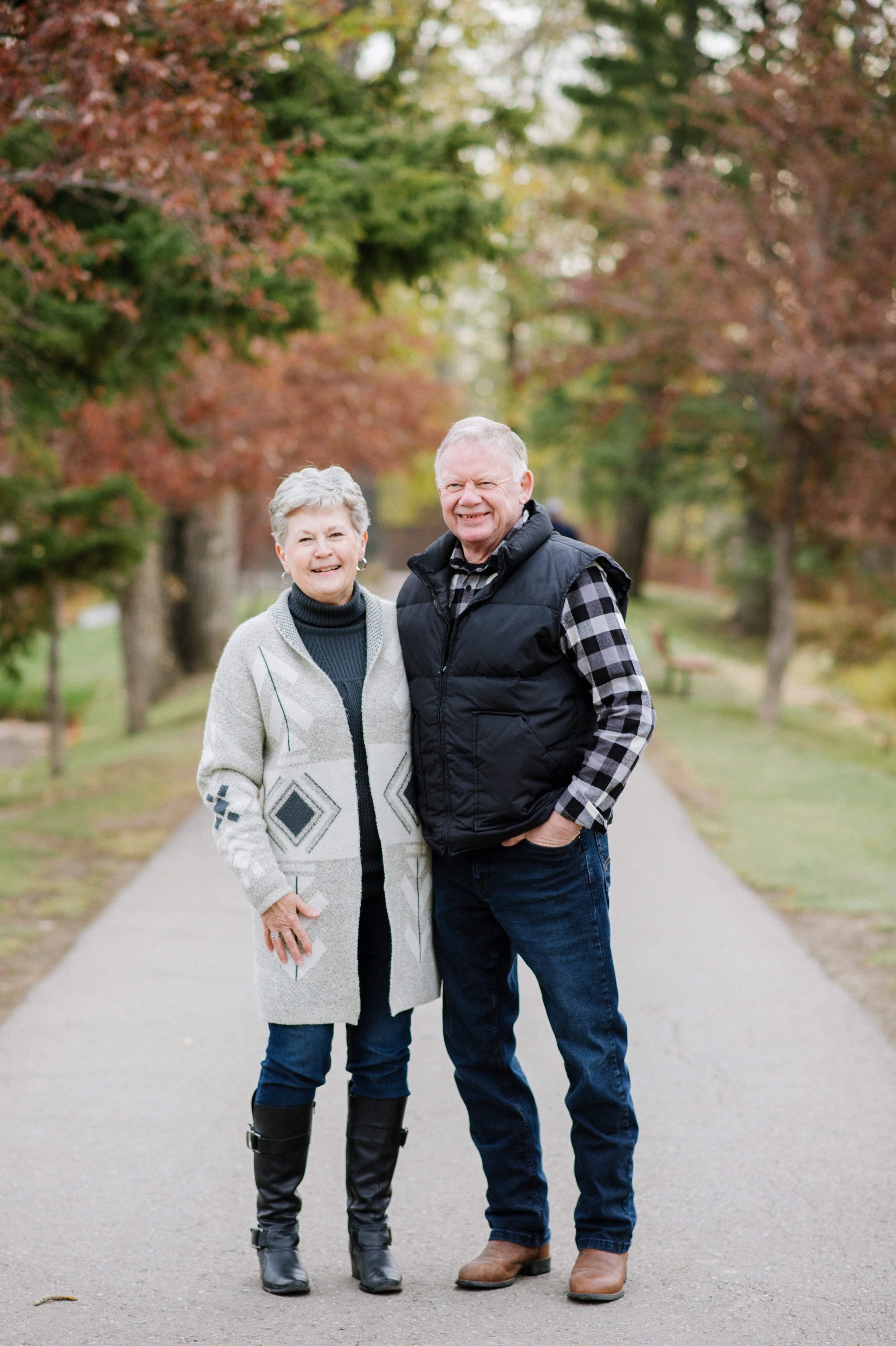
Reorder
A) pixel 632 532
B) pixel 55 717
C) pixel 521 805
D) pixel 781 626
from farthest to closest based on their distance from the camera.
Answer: pixel 632 532, pixel 781 626, pixel 55 717, pixel 521 805

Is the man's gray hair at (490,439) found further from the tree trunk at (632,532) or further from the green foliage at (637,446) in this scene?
the tree trunk at (632,532)

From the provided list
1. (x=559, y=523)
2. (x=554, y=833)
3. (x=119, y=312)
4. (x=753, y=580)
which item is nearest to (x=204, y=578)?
(x=559, y=523)

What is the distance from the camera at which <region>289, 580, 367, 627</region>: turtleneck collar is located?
3246 millimetres

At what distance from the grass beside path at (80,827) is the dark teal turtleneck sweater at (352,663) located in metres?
2.69

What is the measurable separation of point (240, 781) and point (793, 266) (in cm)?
1177

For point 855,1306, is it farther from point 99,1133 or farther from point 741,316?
point 741,316

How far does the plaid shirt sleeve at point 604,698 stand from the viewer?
10.1ft

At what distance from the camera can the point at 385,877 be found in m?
3.21

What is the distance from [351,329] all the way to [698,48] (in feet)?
26.3

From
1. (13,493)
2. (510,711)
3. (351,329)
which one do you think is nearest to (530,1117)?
(510,711)

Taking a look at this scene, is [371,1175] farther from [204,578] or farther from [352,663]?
[204,578]

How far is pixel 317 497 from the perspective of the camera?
3.20 meters

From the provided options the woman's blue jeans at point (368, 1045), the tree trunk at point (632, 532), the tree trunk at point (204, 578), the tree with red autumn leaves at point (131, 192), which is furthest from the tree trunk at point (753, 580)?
the woman's blue jeans at point (368, 1045)

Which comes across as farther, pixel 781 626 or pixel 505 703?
pixel 781 626
